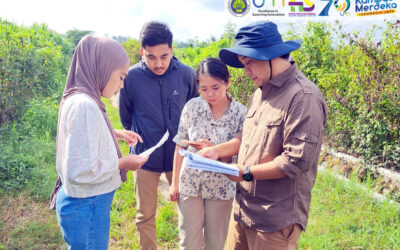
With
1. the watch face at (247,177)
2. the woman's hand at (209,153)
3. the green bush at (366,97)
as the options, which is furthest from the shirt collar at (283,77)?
the green bush at (366,97)

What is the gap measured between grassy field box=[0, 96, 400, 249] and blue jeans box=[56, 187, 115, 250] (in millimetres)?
1386

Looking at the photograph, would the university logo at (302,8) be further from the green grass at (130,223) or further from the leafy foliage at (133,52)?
the leafy foliage at (133,52)

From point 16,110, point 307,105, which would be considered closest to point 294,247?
point 307,105

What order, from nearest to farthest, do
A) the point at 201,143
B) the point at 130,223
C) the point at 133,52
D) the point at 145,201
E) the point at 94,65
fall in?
1. the point at 94,65
2. the point at 201,143
3. the point at 145,201
4. the point at 130,223
5. the point at 133,52

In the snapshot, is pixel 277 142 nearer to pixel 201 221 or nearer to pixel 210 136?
pixel 210 136

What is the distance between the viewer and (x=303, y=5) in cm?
538

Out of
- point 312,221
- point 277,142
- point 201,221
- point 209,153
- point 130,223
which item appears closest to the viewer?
point 277,142

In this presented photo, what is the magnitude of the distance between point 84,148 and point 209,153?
76 centimetres

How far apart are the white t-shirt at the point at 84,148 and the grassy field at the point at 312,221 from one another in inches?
63.4

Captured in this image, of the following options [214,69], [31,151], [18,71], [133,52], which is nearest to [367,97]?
[214,69]

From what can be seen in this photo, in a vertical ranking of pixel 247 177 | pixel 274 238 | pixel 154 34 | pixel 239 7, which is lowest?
pixel 274 238

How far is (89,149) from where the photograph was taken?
5.02ft

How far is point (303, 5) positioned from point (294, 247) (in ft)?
15.7

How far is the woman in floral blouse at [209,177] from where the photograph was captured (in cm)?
211
